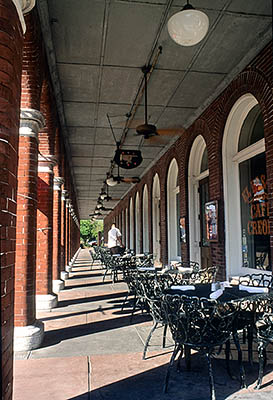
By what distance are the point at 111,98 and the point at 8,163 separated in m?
5.06

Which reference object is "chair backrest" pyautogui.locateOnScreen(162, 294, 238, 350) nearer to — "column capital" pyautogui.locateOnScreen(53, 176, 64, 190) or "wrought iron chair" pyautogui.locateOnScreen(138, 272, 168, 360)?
"wrought iron chair" pyautogui.locateOnScreen(138, 272, 168, 360)

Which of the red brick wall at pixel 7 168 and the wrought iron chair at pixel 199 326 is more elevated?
the red brick wall at pixel 7 168

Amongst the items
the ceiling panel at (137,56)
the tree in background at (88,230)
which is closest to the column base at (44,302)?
the ceiling panel at (137,56)

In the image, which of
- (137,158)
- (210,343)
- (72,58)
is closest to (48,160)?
(72,58)

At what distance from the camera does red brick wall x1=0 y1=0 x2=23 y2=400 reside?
85.4 inches

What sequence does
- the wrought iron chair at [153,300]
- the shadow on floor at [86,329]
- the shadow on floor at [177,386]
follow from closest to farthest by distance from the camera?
the shadow on floor at [177,386]
the wrought iron chair at [153,300]
the shadow on floor at [86,329]

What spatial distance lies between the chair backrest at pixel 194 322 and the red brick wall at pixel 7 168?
4.75ft

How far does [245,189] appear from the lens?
249 inches

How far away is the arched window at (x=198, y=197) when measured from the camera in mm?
8188

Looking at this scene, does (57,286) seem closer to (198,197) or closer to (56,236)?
(56,236)

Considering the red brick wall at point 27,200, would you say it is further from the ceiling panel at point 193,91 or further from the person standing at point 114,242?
the person standing at point 114,242

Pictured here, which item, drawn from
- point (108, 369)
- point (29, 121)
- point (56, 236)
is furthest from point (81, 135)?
point (108, 369)

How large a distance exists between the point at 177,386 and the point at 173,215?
7.71 m

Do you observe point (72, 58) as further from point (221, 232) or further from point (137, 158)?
point (221, 232)
